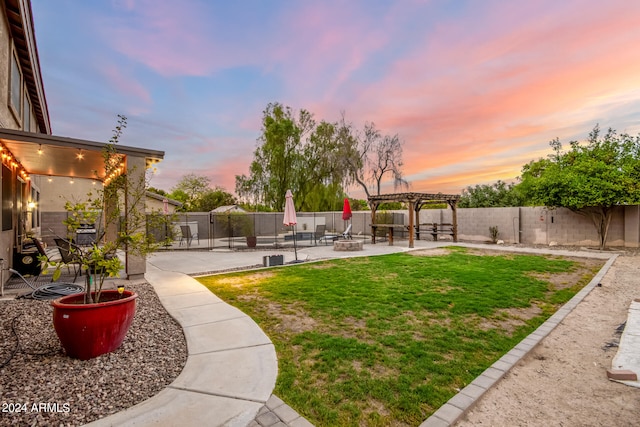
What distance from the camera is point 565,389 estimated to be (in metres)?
2.31

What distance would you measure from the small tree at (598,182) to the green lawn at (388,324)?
4.09m

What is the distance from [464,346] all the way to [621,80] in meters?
11.1

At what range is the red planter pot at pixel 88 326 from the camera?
2.46 metres

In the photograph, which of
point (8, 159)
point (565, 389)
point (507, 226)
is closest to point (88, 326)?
point (565, 389)

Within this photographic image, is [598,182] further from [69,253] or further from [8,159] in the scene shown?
[8,159]

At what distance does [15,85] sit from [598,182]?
56.4ft

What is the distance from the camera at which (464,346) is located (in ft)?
9.85

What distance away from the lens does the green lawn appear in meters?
2.14

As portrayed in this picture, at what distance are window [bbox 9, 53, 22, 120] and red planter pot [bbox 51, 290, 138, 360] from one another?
22.2 ft

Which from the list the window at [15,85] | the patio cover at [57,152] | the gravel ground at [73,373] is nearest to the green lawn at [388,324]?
the gravel ground at [73,373]

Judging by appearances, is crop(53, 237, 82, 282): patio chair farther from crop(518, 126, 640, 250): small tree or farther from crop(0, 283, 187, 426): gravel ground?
crop(518, 126, 640, 250): small tree

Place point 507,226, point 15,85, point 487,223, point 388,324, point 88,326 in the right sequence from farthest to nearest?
1. point 487,223
2. point 507,226
3. point 15,85
4. point 388,324
5. point 88,326

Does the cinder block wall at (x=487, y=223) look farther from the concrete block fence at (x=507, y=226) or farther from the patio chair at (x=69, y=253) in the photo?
the patio chair at (x=69, y=253)

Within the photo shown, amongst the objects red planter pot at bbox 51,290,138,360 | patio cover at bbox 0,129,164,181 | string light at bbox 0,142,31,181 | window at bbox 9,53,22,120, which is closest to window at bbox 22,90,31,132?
window at bbox 9,53,22,120
